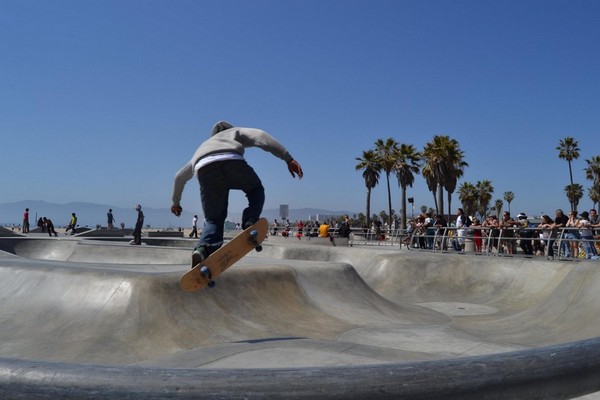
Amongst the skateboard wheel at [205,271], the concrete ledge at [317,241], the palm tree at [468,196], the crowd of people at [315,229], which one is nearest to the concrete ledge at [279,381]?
the skateboard wheel at [205,271]

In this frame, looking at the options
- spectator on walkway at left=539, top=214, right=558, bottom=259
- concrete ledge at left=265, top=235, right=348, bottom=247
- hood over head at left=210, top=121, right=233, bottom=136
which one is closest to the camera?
hood over head at left=210, top=121, right=233, bottom=136

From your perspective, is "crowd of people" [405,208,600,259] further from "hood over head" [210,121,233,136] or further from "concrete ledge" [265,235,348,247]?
"hood over head" [210,121,233,136]

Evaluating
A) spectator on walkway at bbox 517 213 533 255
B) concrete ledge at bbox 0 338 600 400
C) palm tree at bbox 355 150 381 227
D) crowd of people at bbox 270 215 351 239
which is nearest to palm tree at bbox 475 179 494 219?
palm tree at bbox 355 150 381 227

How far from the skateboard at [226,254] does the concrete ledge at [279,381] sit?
13.9ft

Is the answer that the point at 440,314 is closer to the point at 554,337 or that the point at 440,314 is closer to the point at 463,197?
the point at 554,337

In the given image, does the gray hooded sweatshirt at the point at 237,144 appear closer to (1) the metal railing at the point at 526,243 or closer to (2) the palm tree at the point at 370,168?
(1) the metal railing at the point at 526,243

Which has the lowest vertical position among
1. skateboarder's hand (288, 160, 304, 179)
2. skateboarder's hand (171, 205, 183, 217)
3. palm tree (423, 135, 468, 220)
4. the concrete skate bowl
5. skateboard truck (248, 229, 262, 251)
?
the concrete skate bowl

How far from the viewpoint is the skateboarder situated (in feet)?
17.2

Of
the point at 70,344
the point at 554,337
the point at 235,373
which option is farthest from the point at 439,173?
the point at 235,373

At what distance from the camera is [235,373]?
3.18ft

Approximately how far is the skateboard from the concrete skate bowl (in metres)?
0.77

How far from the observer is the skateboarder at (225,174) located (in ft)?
17.2

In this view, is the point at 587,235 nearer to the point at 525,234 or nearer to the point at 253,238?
the point at 525,234

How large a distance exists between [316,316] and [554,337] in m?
3.46
